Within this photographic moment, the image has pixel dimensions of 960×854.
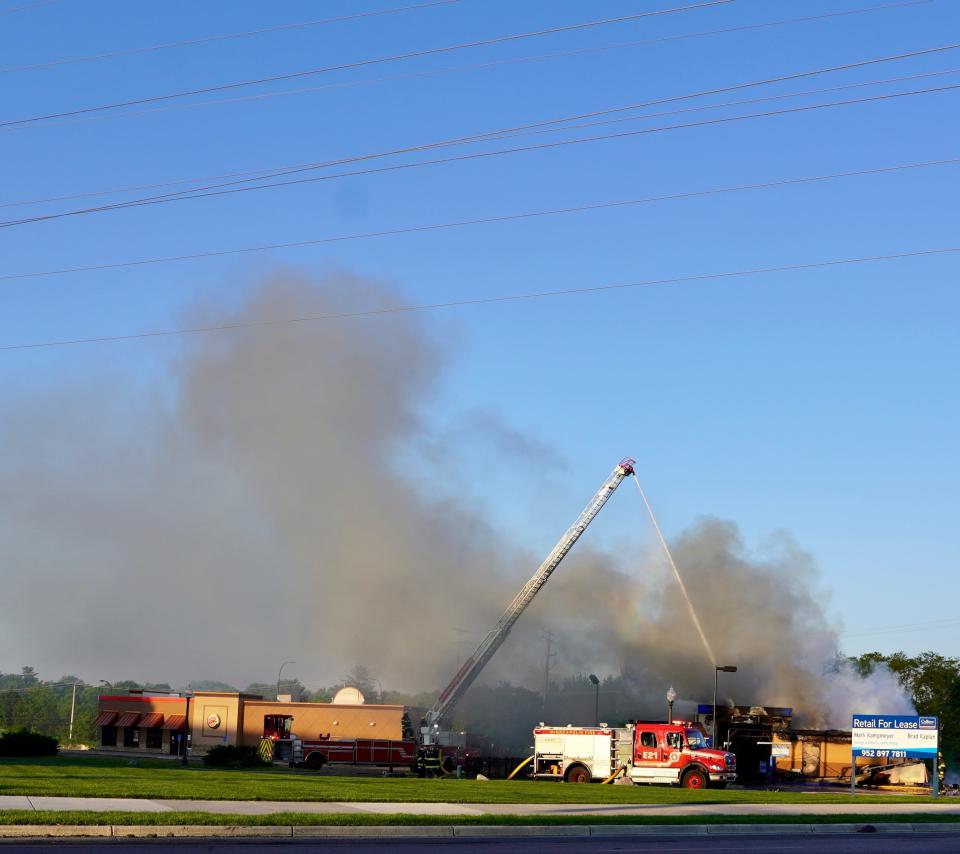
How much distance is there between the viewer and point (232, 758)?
49.4m

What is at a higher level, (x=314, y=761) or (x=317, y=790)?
(x=317, y=790)

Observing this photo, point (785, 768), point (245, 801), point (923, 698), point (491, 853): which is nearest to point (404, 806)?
point (245, 801)

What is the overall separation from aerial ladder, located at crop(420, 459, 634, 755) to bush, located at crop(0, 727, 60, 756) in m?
23.9

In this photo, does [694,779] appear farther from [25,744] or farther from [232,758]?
[25,744]

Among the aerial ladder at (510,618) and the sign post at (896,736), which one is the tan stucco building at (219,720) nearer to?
the aerial ladder at (510,618)

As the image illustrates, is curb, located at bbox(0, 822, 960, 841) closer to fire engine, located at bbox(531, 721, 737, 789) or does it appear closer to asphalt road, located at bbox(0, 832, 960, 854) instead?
asphalt road, located at bbox(0, 832, 960, 854)

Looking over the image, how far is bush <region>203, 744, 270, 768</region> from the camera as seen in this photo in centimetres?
4769

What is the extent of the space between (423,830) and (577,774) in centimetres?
2130

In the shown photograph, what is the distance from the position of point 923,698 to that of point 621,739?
53.5m

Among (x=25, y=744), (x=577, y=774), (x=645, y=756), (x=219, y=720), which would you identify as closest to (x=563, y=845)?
(x=645, y=756)

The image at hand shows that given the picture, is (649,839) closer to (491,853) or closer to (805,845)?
(805,845)

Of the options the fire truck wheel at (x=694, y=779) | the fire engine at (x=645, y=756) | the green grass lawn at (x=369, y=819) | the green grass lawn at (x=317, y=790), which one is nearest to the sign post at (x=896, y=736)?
the green grass lawn at (x=317, y=790)

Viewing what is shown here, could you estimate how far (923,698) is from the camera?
3300 inches

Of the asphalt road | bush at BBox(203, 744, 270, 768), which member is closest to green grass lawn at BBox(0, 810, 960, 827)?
the asphalt road
